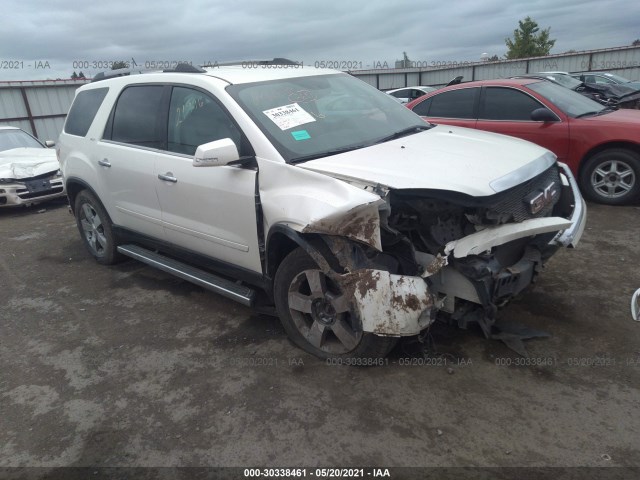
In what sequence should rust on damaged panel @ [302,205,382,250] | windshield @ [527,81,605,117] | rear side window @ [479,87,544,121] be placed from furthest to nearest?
rear side window @ [479,87,544,121] < windshield @ [527,81,605,117] < rust on damaged panel @ [302,205,382,250]

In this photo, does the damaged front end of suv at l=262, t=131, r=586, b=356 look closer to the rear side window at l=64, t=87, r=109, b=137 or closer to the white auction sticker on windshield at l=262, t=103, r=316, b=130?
the white auction sticker on windshield at l=262, t=103, r=316, b=130

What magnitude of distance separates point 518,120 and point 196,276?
4793mm

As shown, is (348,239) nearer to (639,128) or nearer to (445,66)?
(639,128)

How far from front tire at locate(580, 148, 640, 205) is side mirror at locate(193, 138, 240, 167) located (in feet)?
15.9

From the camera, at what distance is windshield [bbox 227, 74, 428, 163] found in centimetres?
312

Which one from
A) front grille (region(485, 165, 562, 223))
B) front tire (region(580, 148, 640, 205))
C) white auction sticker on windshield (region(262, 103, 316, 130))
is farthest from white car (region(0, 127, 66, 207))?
front tire (region(580, 148, 640, 205))

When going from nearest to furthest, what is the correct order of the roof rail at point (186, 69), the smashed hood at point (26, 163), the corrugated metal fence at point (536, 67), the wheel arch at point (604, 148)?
the roof rail at point (186, 69), the wheel arch at point (604, 148), the smashed hood at point (26, 163), the corrugated metal fence at point (536, 67)

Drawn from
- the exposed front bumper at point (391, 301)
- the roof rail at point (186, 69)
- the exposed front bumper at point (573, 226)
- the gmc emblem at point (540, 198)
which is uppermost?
the roof rail at point (186, 69)

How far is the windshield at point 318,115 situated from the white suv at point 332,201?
0.05ft

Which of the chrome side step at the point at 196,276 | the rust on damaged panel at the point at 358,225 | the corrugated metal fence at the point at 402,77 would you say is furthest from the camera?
the corrugated metal fence at the point at 402,77

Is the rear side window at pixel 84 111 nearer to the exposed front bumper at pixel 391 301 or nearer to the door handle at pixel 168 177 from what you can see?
the door handle at pixel 168 177

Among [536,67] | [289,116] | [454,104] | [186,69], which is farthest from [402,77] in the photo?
[289,116]

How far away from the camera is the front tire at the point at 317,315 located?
284 cm

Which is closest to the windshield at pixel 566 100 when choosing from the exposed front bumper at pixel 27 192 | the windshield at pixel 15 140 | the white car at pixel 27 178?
the exposed front bumper at pixel 27 192
